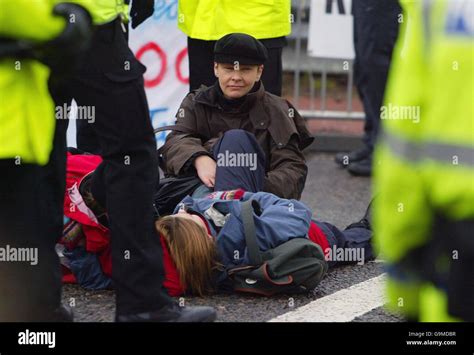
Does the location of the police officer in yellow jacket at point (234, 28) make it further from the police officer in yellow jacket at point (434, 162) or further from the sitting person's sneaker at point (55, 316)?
the police officer in yellow jacket at point (434, 162)

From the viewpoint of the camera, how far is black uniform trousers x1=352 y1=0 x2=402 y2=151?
21.7 feet

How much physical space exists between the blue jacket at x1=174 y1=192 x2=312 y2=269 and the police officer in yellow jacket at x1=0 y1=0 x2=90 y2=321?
33.2 inches

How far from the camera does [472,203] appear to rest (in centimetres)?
237

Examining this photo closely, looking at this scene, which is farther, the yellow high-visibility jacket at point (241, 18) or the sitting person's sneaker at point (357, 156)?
the sitting person's sneaker at point (357, 156)

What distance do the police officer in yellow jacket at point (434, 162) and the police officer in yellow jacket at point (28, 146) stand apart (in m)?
1.27

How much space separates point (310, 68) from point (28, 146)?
5487 millimetres

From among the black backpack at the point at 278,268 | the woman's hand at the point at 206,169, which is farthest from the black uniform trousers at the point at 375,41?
the black backpack at the point at 278,268

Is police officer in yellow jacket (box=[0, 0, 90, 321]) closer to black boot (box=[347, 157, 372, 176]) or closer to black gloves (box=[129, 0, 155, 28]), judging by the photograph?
black gloves (box=[129, 0, 155, 28])

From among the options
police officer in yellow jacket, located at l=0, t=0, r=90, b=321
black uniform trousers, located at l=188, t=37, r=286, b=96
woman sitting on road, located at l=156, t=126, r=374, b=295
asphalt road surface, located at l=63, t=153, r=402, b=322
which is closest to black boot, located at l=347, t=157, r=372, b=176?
black uniform trousers, located at l=188, t=37, r=286, b=96

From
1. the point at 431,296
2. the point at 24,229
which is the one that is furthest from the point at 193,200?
the point at 431,296

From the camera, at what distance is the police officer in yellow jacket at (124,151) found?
3.72m

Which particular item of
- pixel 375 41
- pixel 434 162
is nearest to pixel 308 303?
pixel 434 162
